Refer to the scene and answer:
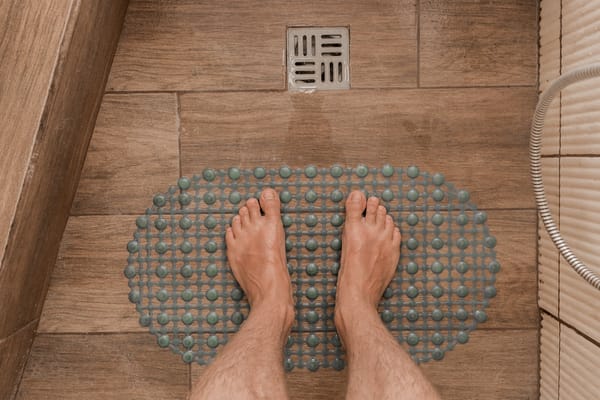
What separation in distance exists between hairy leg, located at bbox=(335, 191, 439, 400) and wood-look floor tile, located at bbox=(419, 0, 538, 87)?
350 mm

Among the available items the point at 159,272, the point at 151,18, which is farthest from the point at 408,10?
the point at 159,272

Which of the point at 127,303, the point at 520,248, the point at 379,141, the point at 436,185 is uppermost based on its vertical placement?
the point at 379,141

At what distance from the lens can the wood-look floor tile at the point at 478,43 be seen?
46.6 inches

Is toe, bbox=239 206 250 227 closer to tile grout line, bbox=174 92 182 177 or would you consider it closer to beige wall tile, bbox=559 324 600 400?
tile grout line, bbox=174 92 182 177

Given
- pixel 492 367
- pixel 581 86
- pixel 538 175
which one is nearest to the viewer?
pixel 538 175

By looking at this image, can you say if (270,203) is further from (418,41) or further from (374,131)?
(418,41)

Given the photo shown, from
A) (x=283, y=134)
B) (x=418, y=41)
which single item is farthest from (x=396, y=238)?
(x=418, y=41)

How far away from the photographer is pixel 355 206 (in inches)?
47.1

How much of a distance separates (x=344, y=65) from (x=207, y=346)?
74cm

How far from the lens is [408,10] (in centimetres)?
118

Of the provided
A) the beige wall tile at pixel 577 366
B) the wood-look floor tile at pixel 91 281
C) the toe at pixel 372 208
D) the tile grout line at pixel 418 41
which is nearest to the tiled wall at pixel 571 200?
the beige wall tile at pixel 577 366

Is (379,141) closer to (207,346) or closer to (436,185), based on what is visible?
(436,185)

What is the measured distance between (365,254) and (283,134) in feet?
1.11

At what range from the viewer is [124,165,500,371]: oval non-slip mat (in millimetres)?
1214
